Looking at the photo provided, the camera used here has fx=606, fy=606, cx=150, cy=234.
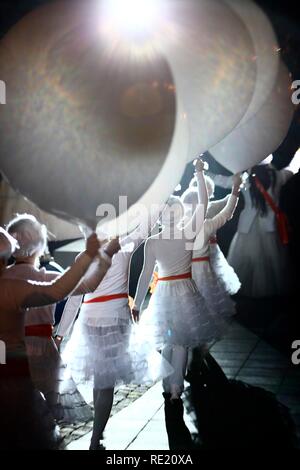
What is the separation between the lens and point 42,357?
3.08m

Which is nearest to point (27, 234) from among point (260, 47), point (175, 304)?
point (260, 47)

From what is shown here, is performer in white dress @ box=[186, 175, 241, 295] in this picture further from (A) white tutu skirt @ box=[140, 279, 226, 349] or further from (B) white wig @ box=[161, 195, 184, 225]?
(B) white wig @ box=[161, 195, 184, 225]

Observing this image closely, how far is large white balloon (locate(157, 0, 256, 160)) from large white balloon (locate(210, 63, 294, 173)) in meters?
0.74

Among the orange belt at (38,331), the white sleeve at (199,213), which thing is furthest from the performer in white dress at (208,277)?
the orange belt at (38,331)

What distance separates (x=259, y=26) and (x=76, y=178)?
1320mm

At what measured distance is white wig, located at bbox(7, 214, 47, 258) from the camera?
291 cm

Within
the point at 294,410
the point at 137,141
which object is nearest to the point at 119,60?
the point at 137,141

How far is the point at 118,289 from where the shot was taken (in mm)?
3594

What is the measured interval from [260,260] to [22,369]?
17.2 ft

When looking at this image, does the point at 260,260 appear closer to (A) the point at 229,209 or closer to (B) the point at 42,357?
(A) the point at 229,209

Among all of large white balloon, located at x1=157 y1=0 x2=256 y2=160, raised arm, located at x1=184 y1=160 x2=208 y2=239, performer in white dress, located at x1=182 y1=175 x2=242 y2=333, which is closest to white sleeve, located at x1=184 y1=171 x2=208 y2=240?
raised arm, located at x1=184 y1=160 x2=208 y2=239

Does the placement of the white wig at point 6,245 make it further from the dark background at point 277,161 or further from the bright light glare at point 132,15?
the dark background at point 277,161

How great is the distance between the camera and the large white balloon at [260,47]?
2.91 m

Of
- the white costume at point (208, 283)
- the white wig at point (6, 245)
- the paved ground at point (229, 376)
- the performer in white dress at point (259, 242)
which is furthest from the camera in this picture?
the performer in white dress at point (259, 242)
